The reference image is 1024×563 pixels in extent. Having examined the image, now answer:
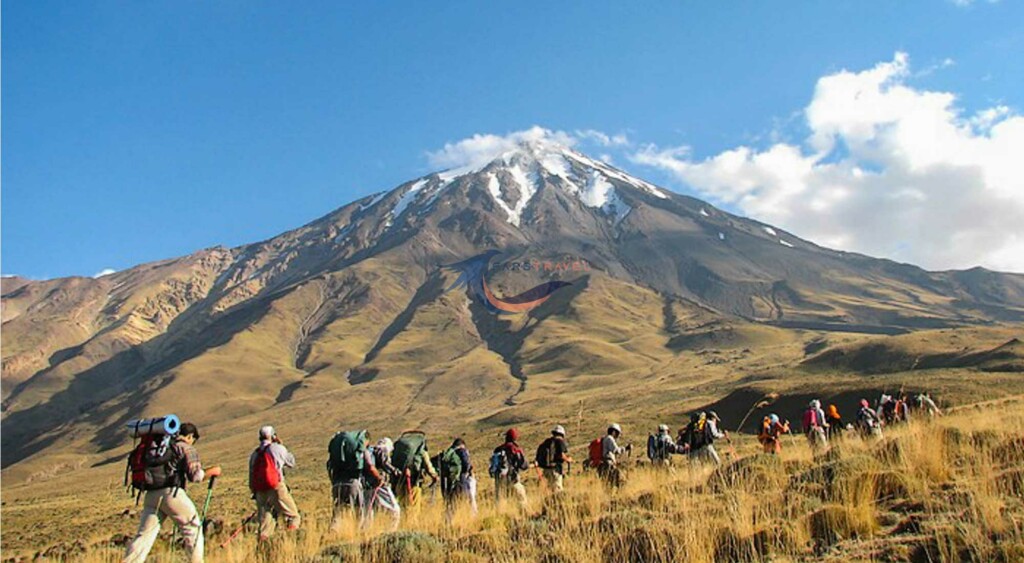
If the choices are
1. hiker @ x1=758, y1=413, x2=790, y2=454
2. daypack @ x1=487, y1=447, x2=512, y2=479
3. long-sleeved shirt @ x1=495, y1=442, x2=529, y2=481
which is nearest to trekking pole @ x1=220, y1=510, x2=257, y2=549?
daypack @ x1=487, y1=447, x2=512, y2=479

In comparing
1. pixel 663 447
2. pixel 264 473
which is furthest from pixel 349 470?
pixel 663 447

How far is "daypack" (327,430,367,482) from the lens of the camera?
9891 mm

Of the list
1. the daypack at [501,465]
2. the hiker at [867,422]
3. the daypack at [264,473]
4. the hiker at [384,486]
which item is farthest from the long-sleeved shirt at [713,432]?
the daypack at [264,473]

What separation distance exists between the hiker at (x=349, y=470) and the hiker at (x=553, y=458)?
3.60m

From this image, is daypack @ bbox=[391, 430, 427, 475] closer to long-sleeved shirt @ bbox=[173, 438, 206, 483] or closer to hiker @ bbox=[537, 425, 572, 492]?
hiker @ bbox=[537, 425, 572, 492]

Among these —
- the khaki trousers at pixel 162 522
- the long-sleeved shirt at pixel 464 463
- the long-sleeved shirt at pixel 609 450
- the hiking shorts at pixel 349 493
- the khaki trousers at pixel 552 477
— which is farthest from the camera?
the long-sleeved shirt at pixel 609 450

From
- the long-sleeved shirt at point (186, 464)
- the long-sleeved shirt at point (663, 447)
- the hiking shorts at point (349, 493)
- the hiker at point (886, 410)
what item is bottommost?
the hiker at point (886, 410)

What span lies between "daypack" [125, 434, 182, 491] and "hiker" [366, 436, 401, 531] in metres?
2.75

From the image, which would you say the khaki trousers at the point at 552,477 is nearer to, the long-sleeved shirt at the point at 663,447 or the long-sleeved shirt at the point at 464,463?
the long-sleeved shirt at the point at 464,463

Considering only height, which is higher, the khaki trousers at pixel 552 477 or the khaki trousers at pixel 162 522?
the khaki trousers at pixel 162 522

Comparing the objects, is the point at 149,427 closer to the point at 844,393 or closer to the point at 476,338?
the point at 844,393

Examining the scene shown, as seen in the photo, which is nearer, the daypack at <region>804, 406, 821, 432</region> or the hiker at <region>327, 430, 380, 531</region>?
the hiker at <region>327, 430, 380, 531</region>

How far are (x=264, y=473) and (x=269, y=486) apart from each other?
0.58 feet

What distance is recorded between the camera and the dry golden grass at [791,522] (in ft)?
15.3
